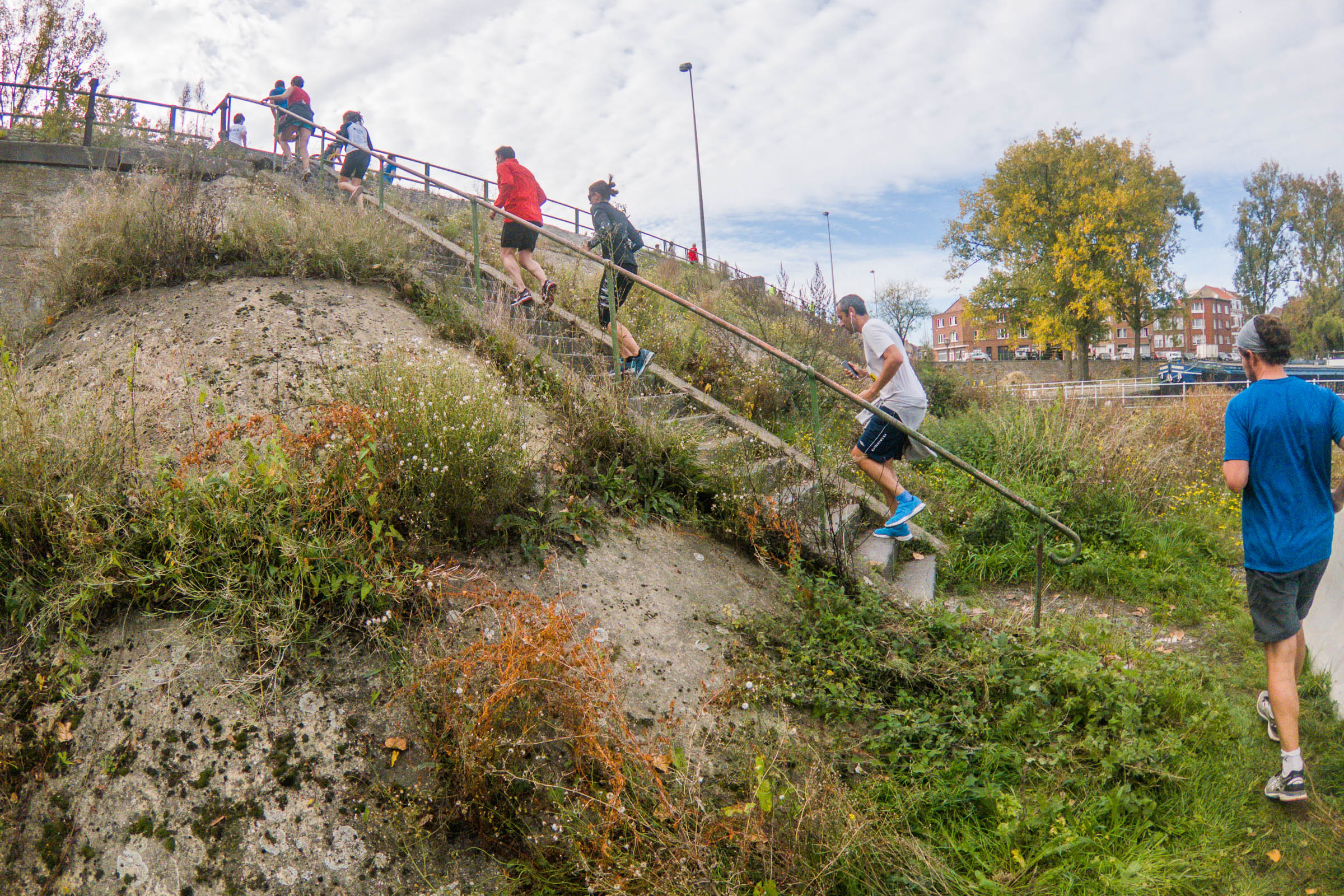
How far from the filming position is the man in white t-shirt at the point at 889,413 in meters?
5.28

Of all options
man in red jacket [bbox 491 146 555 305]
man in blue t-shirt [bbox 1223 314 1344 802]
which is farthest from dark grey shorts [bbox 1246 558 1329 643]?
man in red jacket [bbox 491 146 555 305]

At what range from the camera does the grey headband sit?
10.9ft

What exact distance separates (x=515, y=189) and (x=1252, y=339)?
21.5 feet

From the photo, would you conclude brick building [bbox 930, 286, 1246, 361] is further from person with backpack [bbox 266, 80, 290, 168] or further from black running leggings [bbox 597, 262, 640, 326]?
black running leggings [bbox 597, 262, 640, 326]

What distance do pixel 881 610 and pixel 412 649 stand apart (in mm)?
2671

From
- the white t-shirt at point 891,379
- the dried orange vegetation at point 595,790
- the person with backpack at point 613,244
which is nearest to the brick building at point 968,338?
the person with backpack at point 613,244

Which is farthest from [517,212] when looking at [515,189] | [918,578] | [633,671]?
[633,671]

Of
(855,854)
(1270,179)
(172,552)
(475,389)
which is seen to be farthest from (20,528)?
(1270,179)

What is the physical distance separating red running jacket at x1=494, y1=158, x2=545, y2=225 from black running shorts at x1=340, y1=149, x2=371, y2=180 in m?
4.43

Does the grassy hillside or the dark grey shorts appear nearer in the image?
the grassy hillside

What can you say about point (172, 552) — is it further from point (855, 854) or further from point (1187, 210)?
point (1187, 210)

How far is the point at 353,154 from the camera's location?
1089cm

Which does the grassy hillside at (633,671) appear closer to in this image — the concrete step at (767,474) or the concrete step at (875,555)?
the concrete step at (767,474)

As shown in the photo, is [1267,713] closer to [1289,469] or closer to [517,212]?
[1289,469]
